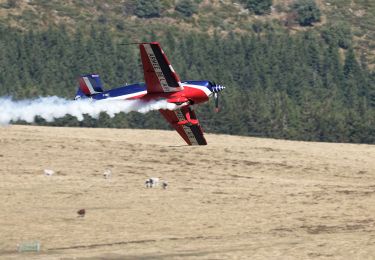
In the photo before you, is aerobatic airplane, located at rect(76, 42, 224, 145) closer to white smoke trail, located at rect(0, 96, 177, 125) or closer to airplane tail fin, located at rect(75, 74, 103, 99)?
white smoke trail, located at rect(0, 96, 177, 125)

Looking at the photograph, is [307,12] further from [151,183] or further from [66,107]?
[66,107]

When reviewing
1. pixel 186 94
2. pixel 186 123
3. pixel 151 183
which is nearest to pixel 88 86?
pixel 186 123

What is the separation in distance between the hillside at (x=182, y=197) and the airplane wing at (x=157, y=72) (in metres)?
6.11

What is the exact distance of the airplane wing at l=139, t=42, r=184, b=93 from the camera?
4972cm

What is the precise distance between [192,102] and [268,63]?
118412 mm

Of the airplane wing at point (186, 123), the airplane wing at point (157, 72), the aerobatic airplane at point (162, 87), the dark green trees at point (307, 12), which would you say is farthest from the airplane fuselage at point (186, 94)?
the dark green trees at point (307, 12)

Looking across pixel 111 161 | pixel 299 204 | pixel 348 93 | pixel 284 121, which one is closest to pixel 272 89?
pixel 348 93

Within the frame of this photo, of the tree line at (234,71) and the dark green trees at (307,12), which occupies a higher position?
the tree line at (234,71)

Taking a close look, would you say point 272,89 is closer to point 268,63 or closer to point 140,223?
point 268,63

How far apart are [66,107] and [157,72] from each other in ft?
18.9

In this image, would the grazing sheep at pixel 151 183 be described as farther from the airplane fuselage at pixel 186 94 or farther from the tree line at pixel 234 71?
the tree line at pixel 234 71

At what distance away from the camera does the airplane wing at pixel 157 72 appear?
4972 centimetres

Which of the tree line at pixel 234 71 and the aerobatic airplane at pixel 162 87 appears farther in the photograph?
the tree line at pixel 234 71

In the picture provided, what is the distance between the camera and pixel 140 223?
48.7 meters
